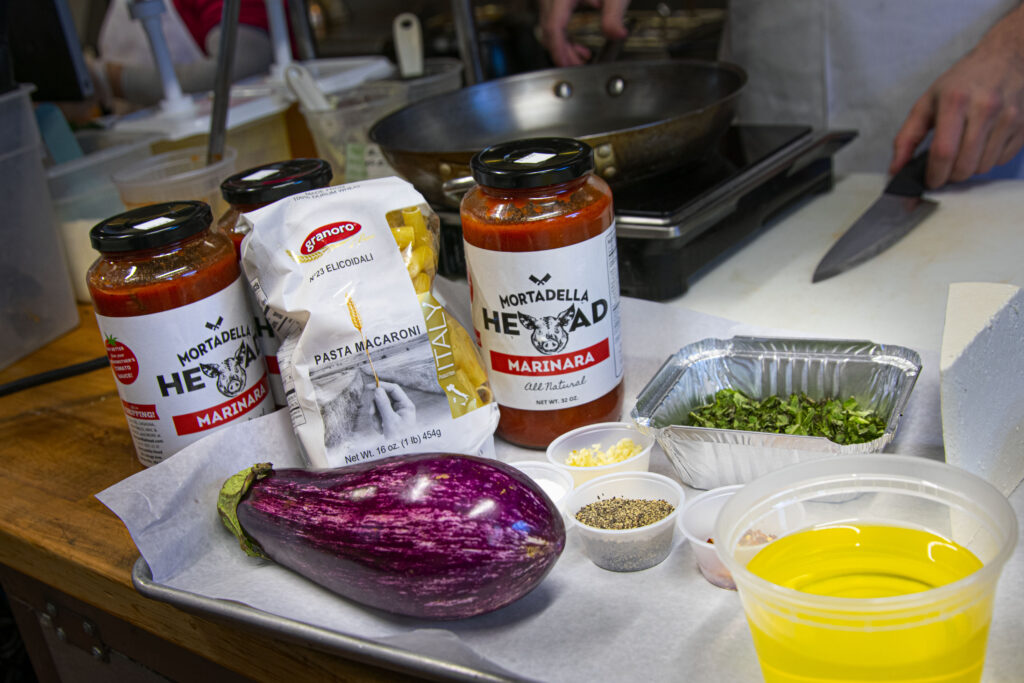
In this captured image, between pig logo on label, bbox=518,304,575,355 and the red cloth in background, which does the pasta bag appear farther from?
the red cloth in background

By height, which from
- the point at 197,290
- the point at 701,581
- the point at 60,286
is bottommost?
the point at 701,581

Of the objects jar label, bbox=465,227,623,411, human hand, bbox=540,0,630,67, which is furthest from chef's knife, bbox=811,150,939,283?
human hand, bbox=540,0,630,67

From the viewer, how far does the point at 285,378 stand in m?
0.76

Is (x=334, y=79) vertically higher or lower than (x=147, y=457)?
higher

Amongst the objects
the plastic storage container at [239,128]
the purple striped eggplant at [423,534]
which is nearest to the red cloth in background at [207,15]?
the plastic storage container at [239,128]

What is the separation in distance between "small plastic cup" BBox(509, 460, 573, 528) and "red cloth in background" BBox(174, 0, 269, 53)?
2108mm

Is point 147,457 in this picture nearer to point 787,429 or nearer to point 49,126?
point 787,429

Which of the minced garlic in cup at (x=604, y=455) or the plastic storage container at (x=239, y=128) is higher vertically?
the plastic storage container at (x=239, y=128)

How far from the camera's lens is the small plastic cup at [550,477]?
2.52 feet

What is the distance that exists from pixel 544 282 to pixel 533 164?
0.10m

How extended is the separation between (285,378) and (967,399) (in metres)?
0.55

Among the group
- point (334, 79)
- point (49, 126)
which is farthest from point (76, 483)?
point (334, 79)

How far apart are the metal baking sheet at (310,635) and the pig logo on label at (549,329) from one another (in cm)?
30

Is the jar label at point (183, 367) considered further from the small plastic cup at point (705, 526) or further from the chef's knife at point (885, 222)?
the chef's knife at point (885, 222)
